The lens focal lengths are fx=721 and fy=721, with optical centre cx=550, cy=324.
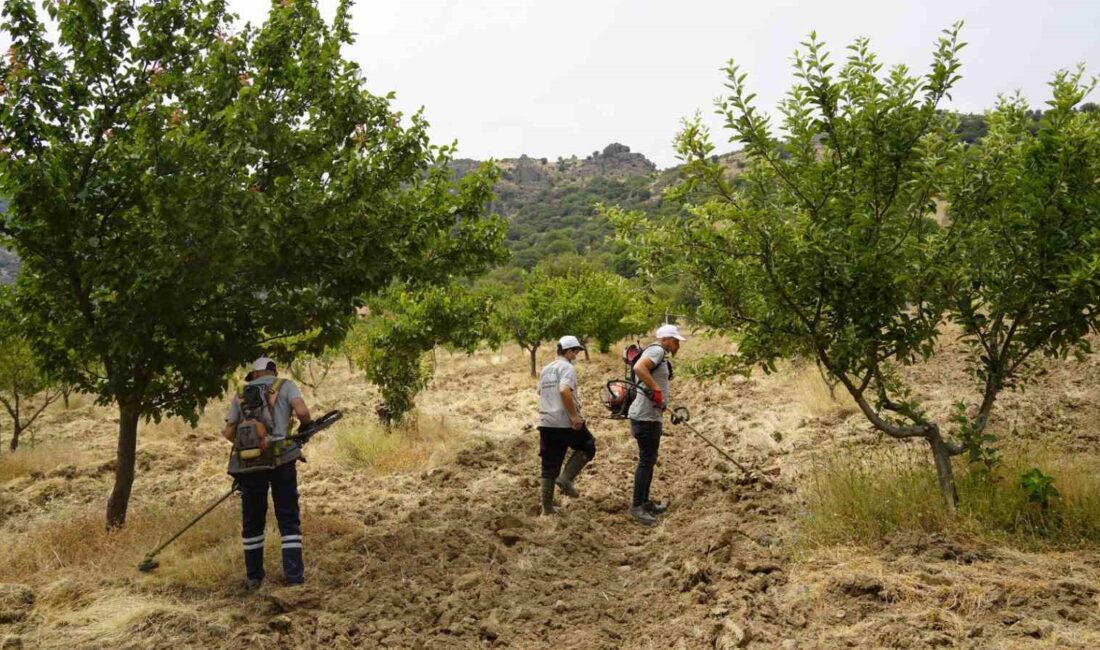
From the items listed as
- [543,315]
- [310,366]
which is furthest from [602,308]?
[310,366]

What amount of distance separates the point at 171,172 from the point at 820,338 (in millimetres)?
5613

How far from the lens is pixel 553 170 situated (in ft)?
511

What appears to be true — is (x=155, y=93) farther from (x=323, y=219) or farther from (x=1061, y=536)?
(x=1061, y=536)

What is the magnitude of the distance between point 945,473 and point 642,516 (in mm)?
2859

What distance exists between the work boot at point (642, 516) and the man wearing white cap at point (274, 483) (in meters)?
3.33

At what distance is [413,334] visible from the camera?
39.8ft

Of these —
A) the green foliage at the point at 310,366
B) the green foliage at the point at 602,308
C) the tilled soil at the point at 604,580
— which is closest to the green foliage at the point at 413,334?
the green foliage at the point at 310,366

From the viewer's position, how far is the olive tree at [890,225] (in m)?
5.22

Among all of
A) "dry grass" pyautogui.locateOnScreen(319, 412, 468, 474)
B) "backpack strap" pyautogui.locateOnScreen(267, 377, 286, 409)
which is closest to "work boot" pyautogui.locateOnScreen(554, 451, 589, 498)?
"dry grass" pyautogui.locateOnScreen(319, 412, 468, 474)

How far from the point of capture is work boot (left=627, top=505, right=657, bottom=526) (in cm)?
738

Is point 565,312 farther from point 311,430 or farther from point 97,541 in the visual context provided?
point 97,541

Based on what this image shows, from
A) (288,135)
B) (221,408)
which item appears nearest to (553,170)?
(221,408)

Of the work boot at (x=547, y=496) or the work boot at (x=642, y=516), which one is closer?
the work boot at (x=642, y=516)

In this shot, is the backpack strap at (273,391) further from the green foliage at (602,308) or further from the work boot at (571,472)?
the green foliage at (602,308)
